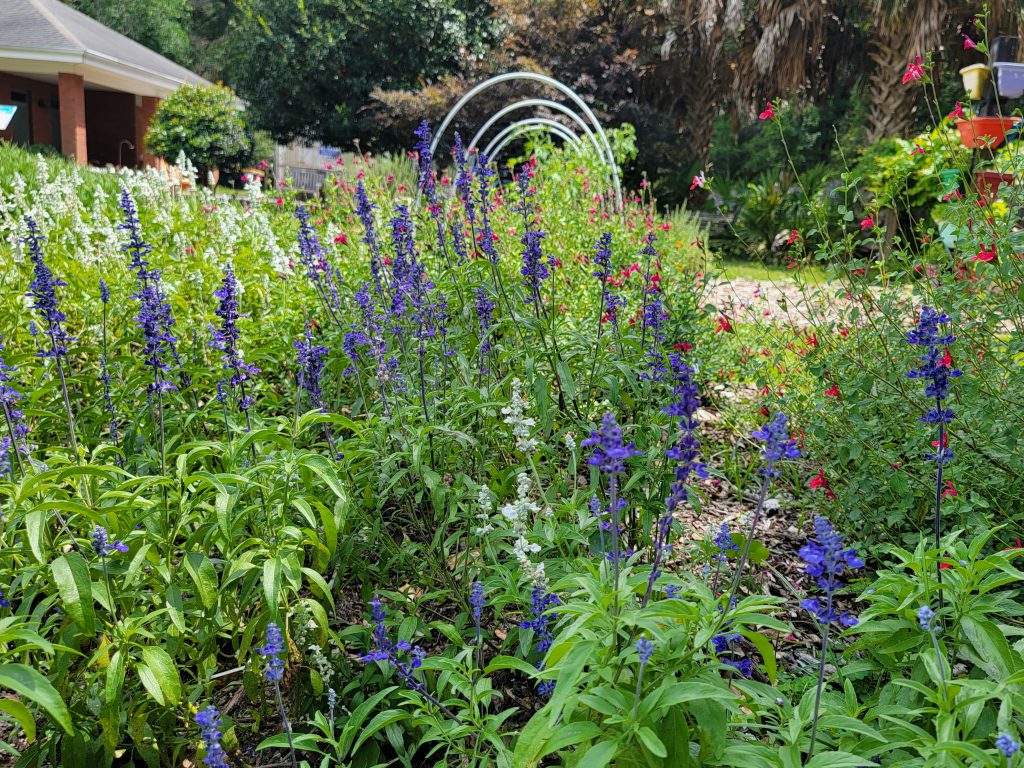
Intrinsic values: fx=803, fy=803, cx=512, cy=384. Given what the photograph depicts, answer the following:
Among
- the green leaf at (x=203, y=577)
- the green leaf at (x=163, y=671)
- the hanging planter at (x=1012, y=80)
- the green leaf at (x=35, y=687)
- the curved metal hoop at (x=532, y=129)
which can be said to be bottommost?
the green leaf at (x=163, y=671)

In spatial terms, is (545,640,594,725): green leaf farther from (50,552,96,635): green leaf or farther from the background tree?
the background tree

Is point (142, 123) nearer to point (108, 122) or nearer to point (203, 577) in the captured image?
point (108, 122)

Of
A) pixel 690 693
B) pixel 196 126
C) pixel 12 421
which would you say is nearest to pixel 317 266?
pixel 12 421

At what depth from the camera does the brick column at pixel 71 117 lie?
1947cm

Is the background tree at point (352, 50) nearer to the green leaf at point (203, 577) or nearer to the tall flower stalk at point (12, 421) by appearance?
the tall flower stalk at point (12, 421)

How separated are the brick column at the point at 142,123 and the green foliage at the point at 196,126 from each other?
2.32 meters

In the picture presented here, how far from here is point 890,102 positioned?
603 inches

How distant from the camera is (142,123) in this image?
2548 cm

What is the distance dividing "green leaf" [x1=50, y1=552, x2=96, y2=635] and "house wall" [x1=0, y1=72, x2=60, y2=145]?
80.5 ft

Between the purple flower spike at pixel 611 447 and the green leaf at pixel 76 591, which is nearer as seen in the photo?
the purple flower spike at pixel 611 447

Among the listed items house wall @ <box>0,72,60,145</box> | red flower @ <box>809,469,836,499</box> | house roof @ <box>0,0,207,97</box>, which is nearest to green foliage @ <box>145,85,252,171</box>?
→ house roof @ <box>0,0,207,97</box>

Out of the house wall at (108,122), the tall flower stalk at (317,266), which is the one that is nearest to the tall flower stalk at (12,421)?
the tall flower stalk at (317,266)

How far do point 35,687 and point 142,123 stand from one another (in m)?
27.7

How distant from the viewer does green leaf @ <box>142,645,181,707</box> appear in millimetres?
1972
